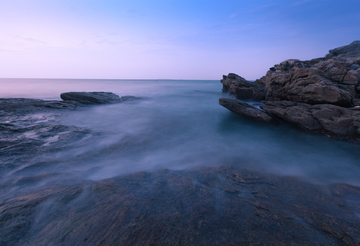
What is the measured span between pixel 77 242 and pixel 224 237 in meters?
2.21

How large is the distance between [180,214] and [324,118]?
9.75 meters

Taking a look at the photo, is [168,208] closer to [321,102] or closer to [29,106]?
[321,102]

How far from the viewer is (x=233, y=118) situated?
1280 centimetres

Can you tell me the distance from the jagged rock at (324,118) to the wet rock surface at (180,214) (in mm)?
5089

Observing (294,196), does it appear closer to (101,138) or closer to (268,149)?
(268,149)

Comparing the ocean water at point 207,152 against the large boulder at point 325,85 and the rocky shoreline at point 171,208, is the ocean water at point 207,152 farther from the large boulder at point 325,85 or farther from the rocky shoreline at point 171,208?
the large boulder at point 325,85

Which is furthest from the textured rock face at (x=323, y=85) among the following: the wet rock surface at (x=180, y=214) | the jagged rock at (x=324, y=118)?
the wet rock surface at (x=180, y=214)

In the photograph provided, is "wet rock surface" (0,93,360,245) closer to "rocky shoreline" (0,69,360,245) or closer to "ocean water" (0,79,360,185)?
"rocky shoreline" (0,69,360,245)

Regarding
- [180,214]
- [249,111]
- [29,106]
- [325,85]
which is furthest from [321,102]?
[29,106]

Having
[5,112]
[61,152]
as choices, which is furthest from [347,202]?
[5,112]

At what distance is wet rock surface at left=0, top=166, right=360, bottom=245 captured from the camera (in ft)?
8.21

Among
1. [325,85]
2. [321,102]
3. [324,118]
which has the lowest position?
[324,118]

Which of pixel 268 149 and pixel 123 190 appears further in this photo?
pixel 268 149

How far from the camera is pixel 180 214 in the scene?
3.02 metres
